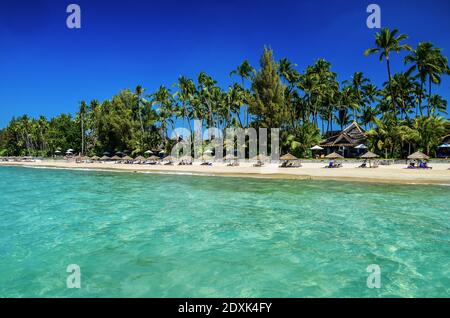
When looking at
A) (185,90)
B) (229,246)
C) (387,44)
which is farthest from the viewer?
(185,90)

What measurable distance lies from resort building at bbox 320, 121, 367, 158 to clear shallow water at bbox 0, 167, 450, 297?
31.6 metres

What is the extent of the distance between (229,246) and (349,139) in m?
43.8

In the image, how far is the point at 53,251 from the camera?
9555 mm

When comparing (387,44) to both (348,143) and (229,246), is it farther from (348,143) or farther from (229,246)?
(229,246)

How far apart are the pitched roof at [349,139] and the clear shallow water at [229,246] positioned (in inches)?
1240

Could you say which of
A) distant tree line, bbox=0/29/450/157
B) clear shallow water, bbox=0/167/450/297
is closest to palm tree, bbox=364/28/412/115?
distant tree line, bbox=0/29/450/157

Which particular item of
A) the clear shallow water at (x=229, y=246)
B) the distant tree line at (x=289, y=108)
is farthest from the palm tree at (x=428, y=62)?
the clear shallow water at (x=229, y=246)

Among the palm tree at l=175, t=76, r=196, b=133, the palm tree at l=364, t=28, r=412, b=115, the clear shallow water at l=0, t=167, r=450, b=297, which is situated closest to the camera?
the clear shallow water at l=0, t=167, r=450, b=297

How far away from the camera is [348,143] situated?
48.8 metres

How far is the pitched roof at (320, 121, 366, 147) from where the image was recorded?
48688 millimetres

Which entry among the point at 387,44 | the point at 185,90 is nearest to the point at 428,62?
the point at 387,44

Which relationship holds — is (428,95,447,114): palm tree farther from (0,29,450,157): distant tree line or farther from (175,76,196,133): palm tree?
(175,76,196,133): palm tree

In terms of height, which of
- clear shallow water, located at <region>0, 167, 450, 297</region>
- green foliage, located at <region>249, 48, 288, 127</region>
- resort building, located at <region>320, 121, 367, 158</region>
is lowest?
clear shallow water, located at <region>0, 167, 450, 297</region>
